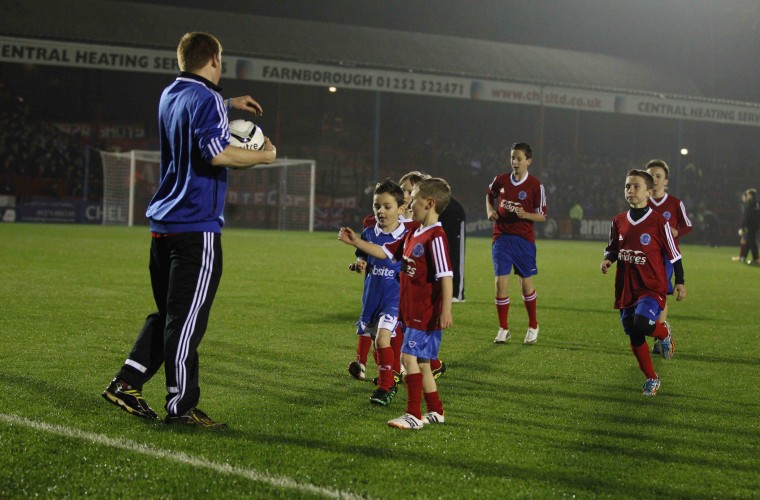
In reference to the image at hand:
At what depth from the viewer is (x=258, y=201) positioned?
3556cm

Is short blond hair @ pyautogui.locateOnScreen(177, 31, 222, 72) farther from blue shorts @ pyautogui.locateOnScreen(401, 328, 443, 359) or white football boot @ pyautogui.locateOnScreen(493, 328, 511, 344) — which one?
white football boot @ pyautogui.locateOnScreen(493, 328, 511, 344)

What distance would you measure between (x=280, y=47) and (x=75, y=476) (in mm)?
35095

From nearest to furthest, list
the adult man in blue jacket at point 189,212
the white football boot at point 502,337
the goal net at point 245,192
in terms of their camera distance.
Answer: the adult man in blue jacket at point 189,212 → the white football boot at point 502,337 → the goal net at point 245,192

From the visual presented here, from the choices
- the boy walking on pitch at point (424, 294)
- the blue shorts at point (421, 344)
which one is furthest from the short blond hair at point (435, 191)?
the blue shorts at point (421, 344)

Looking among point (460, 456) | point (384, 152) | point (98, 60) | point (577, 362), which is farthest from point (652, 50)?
point (460, 456)

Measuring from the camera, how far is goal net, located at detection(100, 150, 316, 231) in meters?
33.1

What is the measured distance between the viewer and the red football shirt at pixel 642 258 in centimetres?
711

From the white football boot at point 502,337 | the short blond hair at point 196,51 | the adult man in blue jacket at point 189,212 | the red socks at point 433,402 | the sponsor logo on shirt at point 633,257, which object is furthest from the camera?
the white football boot at point 502,337

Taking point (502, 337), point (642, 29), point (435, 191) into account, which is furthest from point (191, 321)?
point (642, 29)

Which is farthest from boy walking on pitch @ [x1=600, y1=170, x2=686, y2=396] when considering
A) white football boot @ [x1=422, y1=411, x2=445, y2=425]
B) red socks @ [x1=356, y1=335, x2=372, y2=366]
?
white football boot @ [x1=422, y1=411, x2=445, y2=425]

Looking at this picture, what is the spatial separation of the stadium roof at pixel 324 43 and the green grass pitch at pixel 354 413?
80.5ft

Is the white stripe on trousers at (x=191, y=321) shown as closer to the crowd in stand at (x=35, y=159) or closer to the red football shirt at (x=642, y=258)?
the red football shirt at (x=642, y=258)

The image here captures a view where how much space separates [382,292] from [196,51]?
2.43m

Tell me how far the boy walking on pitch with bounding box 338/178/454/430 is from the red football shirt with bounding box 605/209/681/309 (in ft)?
7.38
